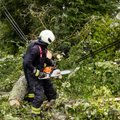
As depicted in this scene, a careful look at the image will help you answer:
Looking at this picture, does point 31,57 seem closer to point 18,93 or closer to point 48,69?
point 48,69

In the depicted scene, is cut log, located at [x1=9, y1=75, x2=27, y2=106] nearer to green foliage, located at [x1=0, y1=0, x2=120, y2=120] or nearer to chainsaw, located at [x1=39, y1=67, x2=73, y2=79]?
green foliage, located at [x1=0, y1=0, x2=120, y2=120]

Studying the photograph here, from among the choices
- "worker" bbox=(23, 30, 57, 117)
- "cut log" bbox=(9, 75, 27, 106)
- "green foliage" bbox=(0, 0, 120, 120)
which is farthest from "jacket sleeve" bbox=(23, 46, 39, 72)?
"cut log" bbox=(9, 75, 27, 106)

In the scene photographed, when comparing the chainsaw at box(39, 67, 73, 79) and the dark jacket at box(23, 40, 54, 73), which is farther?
the chainsaw at box(39, 67, 73, 79)

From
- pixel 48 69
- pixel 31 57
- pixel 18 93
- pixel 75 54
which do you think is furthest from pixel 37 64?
pixel 75 54

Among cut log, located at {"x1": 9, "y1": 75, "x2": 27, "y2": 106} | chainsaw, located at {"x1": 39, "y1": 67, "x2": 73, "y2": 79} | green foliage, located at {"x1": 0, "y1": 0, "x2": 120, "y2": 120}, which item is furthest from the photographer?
cut log, located at {"x1": 9, "y1": 75, "x2": 27, "y2": 106}

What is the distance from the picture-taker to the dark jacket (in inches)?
371

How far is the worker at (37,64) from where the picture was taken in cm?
945

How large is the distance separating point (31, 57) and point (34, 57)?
96 mm

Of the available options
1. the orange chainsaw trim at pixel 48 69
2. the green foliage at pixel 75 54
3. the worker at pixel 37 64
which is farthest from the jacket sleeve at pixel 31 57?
the green foliage at pixel 75 54

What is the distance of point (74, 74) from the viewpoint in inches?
442

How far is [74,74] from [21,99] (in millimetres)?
1661

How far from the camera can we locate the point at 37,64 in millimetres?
9781

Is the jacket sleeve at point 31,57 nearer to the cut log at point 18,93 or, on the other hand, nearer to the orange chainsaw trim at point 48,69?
the orange chainsaw trim at point 48,69

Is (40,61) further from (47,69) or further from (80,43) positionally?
(80,43)
